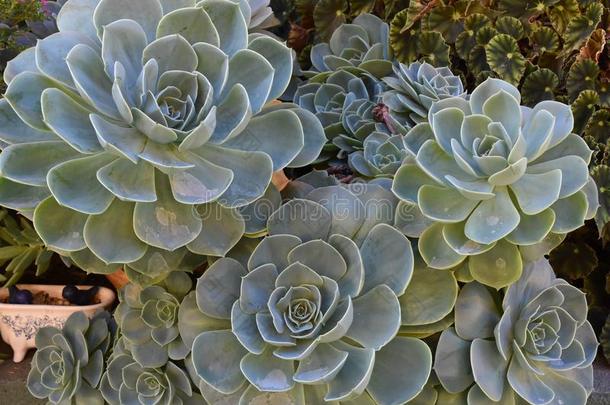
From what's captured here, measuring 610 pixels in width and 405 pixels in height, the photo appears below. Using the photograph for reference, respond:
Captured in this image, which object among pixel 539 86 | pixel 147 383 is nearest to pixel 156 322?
pixel 147 383

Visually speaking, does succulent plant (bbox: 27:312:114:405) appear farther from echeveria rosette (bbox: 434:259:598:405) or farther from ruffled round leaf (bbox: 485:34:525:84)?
ruffled round leaf (bbox: 485:34:525:84)

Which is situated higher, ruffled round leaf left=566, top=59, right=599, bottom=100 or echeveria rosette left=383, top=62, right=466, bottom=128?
echeveria rosette left=383, top=62, right=466, bottom=128

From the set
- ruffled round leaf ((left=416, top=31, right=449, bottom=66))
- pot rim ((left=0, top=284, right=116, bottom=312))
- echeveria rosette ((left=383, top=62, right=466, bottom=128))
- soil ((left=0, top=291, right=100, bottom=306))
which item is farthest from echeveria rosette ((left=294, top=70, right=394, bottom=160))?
soil ((left=0, top=291, right=100, bottom=306))

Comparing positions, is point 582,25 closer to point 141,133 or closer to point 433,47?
point 433,47

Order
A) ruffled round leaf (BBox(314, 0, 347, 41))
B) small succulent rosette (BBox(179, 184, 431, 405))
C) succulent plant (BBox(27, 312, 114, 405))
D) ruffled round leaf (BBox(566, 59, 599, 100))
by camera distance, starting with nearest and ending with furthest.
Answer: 1. small succulent rosette (BBox(179, 184, 431, 405))
2. succulent plant (BBox(27, 312, 114, 405))
3. ruffled round leaf (BBox(566, 59, 599, 100))
4. ruffled round leaf (BBox(314, 0, 347, 41))

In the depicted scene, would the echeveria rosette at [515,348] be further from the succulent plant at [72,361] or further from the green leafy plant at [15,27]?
the green leafy plant at [15,27]

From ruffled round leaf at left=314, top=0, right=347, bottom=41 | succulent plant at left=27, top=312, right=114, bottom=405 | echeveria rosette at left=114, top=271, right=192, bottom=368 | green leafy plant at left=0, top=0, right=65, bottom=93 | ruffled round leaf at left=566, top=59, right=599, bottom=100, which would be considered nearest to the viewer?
echeveria rosette at left=114, top=271, right=192, bottom=368

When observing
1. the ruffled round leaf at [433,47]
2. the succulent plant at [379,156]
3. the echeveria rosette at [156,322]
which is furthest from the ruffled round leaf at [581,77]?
the echeveria rosette at [156,322]
